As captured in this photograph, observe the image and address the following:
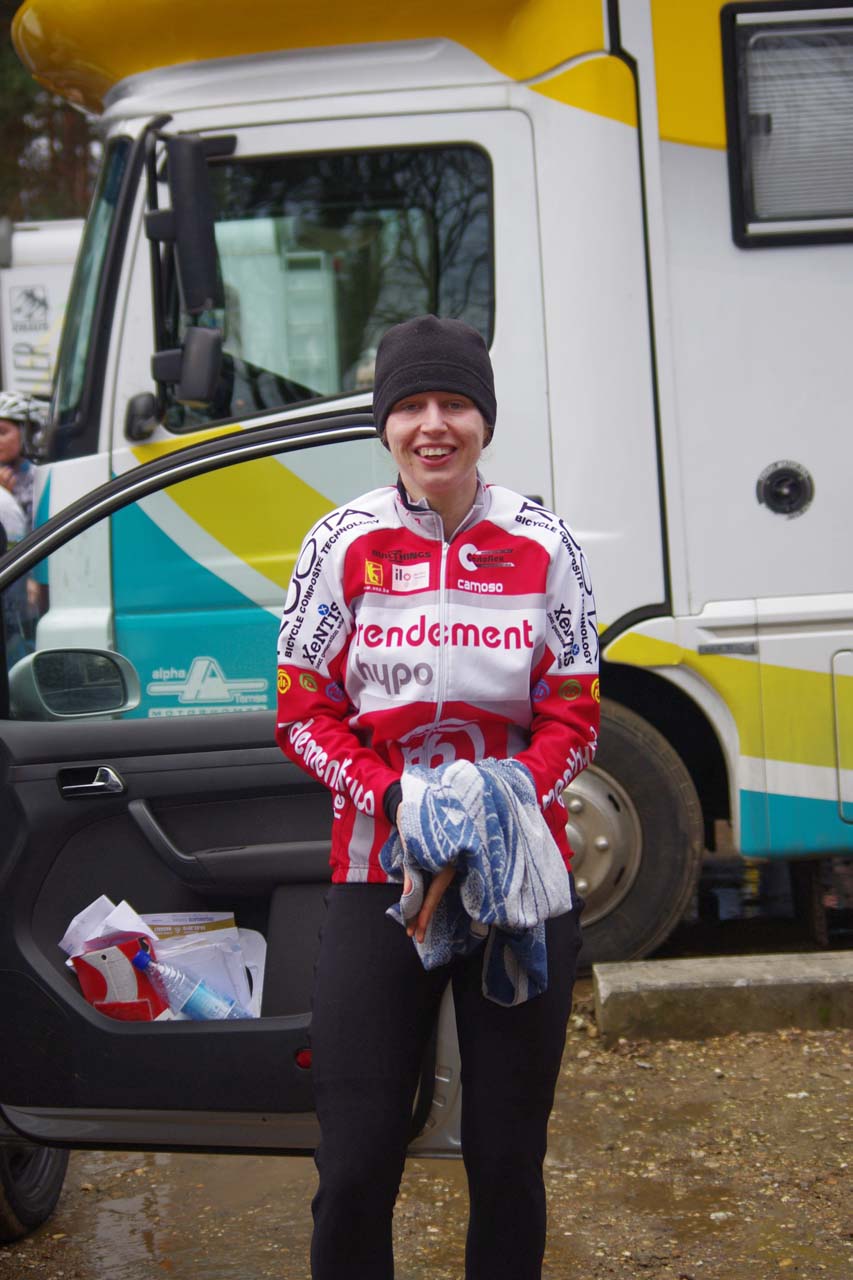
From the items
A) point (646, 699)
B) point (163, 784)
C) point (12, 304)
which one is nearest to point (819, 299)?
point (646, 699)

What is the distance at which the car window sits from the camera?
10.0ft

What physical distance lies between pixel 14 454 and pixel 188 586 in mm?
3271

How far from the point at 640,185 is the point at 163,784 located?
7.99 ft

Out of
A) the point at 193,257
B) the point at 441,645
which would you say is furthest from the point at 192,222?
the point at 441,645

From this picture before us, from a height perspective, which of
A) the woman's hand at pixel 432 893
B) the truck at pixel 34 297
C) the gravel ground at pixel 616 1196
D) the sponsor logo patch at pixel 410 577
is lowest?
the gravel ground at pixel 616 1196

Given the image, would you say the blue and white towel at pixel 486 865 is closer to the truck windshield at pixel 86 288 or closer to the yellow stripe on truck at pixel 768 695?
the yellow stripe on truck at pixel 768 695

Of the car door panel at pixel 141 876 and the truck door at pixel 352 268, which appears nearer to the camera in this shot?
the car door panel at pixel 141 876

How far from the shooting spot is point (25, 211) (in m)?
19.2

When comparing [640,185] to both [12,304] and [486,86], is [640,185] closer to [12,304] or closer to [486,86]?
[486,86]

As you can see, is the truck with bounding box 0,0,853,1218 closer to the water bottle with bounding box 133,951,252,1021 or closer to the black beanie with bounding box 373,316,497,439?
the water bottle with bounding box 133,951,252,1021

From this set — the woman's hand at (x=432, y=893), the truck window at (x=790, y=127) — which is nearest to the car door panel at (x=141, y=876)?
the woman's hand at (x=432, y=893)

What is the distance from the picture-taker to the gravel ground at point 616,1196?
10.4ft

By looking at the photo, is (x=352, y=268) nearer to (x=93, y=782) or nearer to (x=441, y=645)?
(x=93, y=782)

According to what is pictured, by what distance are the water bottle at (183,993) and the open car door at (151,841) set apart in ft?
0.19
